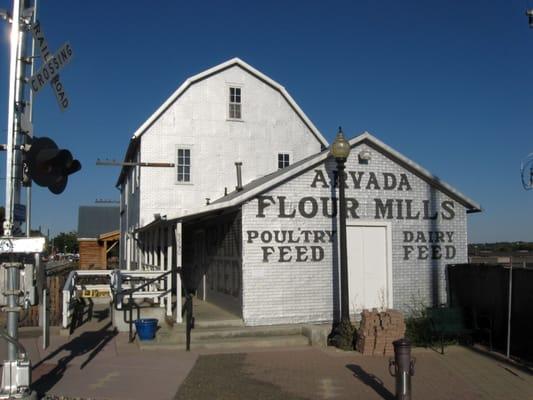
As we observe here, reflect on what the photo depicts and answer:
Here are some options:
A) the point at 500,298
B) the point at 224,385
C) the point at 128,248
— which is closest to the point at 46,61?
the point at 224,385

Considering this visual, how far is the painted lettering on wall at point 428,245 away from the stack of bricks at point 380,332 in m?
3.13

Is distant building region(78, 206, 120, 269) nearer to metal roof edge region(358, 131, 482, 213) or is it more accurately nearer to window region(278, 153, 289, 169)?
window region(278, 153, 289, 169)

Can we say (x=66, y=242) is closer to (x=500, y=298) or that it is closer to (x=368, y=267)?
(x=368, y=267)

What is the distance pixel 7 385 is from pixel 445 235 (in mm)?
10342

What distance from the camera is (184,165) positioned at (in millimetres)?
21547

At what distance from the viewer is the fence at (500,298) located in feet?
33.4

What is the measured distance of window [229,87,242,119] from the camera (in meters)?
22.3

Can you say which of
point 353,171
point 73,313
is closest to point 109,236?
point 73,313

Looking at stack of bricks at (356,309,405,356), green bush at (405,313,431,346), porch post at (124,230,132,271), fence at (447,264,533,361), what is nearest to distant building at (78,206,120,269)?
porch post at (124,230,132,271)

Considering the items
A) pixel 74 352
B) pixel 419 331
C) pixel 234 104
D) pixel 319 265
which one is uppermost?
pixel 234 104

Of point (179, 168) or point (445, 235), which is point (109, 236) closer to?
point (179, 168)

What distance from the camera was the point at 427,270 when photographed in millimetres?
13695

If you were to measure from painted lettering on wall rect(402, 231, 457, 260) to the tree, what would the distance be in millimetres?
84834

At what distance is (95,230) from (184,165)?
3069cm
